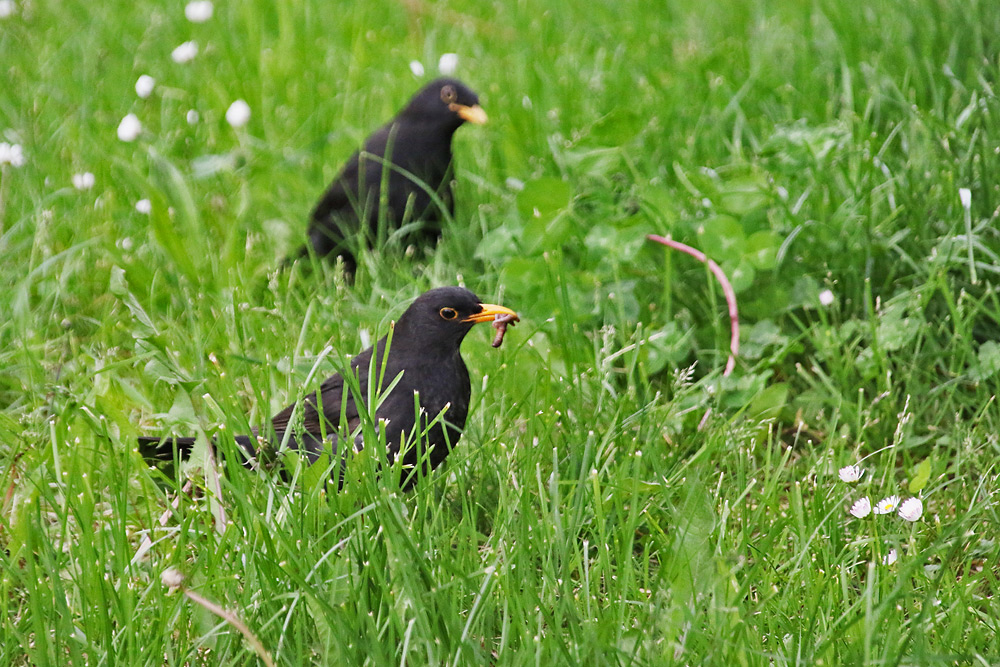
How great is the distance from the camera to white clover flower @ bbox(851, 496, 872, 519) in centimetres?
247

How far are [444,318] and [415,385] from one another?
223 mm

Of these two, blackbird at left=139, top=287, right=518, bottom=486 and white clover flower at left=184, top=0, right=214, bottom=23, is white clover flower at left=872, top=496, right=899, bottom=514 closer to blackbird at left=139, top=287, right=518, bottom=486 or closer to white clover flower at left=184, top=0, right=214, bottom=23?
blackbird at left=139, top=287, right=518, bottom=486

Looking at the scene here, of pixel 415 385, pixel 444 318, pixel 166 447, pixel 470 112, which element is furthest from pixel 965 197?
pixel 166 447

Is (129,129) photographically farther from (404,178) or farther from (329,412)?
(329,412)

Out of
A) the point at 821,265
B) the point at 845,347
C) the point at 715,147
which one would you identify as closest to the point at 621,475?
the point at 845,347

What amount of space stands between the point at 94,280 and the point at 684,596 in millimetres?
2834

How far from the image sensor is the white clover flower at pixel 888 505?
2.50 m

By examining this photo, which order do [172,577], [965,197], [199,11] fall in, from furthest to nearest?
1. [199,11]
2. [965,197]
3. [172,577]

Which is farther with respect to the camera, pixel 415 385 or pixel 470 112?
pixel 470 112

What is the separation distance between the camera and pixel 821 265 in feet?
12.0

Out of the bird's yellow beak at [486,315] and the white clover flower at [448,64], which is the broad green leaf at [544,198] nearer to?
the bird's yellow beak at [486,315]

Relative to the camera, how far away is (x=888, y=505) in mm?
2531

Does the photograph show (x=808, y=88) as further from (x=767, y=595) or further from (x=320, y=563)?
(x=320, y=563)

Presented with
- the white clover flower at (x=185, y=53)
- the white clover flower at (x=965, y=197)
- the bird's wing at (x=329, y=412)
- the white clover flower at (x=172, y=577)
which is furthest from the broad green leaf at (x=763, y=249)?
the white clover flower at (x=185, y=53)
